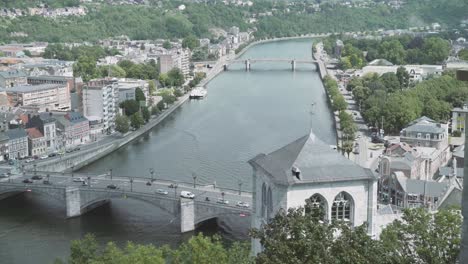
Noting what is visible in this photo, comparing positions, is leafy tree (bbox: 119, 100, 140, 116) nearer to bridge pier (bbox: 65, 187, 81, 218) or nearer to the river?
the river

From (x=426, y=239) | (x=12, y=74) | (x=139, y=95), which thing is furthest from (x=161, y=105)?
(x=426, y=239)

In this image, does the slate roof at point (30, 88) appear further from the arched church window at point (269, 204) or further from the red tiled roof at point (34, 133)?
the arched church window at point (269, 204)

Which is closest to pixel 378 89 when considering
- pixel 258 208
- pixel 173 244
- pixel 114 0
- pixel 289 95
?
pixel 289 95

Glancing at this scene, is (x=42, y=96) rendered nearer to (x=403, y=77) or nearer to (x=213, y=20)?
(x=403, y=77)

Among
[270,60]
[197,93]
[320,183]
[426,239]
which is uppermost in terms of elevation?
[270,60]

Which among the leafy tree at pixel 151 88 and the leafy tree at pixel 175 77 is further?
the leafy tree at pixel 175 77

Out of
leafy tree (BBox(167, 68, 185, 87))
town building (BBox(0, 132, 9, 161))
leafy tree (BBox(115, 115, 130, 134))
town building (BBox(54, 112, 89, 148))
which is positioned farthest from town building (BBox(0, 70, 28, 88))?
town building (BBox(0, 132, 9, 161))

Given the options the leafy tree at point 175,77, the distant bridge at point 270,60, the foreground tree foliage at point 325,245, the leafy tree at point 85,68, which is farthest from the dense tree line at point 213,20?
the foreground tree foliage at point 325,245
